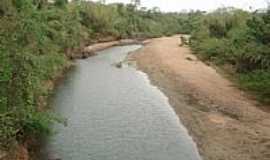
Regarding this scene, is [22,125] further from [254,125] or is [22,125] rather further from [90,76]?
[90,76]

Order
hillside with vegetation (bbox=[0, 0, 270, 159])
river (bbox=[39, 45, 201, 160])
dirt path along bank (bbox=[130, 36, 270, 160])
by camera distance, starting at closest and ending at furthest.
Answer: hillside with vegetation (bbox=[0, 0, 270, 159])
river (bbox=[39, 45, 201, 160])
dirt path along bank (bbox=[130, 36, 270, 160])

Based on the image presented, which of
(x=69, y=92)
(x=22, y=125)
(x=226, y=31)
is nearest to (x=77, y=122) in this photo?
(x=22, y=125)

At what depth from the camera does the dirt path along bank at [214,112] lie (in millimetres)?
19266

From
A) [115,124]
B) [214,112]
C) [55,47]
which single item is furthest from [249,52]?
[115,124]

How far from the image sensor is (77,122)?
74.4ft

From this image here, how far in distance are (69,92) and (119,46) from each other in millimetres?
40516

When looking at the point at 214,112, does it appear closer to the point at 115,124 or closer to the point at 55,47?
the point at 115,124

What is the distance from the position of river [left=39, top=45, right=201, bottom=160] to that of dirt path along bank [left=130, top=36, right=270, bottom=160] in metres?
0.69

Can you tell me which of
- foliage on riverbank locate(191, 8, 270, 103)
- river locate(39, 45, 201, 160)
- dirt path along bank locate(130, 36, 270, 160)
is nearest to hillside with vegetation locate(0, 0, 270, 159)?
foliage on riverbank locate(191, 8, 270, 103)

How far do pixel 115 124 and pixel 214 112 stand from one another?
19.9 ft

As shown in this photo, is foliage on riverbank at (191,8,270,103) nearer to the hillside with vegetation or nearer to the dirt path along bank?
the hillside with vegetation

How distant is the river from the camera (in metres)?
18.5

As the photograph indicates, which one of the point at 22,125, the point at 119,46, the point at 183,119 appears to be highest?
the point at 22,125

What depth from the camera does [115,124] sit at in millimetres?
22578
